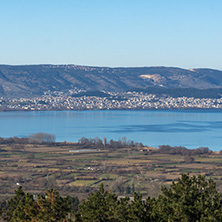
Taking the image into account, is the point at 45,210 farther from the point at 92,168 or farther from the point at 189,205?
the point at 92,168

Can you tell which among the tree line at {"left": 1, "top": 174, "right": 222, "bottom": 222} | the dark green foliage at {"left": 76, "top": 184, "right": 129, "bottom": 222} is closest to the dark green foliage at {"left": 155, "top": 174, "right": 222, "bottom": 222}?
the tree line at {"left": 1, "top": 174, "right": 222, "bottom": 222}

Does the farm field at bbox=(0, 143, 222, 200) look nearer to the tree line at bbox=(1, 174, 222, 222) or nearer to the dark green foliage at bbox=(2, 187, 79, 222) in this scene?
the dark green foliage at bbox=(2, 187, 79, 222)

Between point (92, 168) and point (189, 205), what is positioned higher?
point (189, 205)

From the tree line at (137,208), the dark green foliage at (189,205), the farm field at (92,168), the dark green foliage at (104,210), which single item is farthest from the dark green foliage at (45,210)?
the farm field at (92,168)

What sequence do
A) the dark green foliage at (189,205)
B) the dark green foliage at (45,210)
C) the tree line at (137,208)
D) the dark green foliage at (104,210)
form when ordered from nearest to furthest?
1. the dark green foliage at (189,205)
2. the tree line at (137,208)
3. the dark green foliage at (104,210)
4. the dark green foliage at (45,210)

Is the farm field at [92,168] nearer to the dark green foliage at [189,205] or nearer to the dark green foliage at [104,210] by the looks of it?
the dark green foliage at [189,205]

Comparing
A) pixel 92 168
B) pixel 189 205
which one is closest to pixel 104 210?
pixel 189 205

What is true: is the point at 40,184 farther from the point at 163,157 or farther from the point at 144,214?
the point at 144,214

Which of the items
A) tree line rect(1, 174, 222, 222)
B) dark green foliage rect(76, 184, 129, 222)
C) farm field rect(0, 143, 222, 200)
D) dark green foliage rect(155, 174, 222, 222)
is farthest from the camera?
farm field rect(0, 143, 222, 200)
